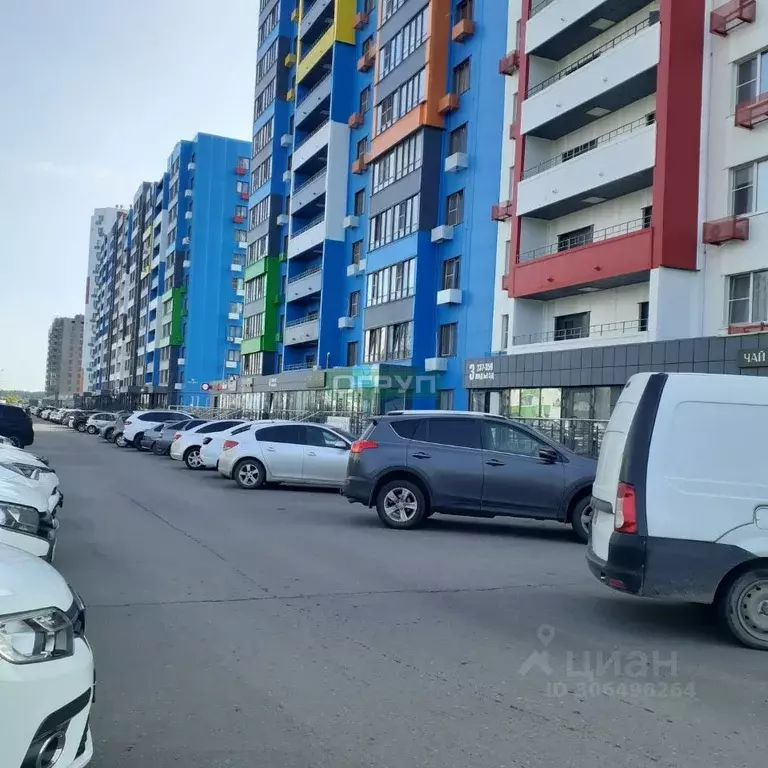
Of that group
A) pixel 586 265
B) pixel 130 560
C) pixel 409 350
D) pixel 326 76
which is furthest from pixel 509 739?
pixel 326 76

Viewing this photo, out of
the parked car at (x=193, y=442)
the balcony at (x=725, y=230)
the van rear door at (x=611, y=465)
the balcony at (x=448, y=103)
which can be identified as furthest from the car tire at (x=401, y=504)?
the balcony at (x=448, y=103)

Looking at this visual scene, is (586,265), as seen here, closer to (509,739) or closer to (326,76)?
(509,739)

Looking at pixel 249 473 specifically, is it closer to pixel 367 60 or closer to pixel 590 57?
pixel 590 57

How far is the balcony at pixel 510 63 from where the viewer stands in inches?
1318

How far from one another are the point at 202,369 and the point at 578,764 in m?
83.9

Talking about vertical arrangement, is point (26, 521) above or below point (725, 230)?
below

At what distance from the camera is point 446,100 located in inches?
1511

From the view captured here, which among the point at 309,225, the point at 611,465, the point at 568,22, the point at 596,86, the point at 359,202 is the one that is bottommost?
the point at 611,465

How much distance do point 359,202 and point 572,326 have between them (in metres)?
22.9

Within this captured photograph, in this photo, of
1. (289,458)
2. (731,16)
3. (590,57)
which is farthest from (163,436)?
(731,16)

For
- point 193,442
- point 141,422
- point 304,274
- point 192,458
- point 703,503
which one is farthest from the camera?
point 304,274

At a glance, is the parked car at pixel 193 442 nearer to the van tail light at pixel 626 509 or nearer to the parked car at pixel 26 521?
the parked car at pixel 26 521

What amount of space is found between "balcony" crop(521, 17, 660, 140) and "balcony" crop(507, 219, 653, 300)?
160 inches

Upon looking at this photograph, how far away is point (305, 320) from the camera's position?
2069 inches
